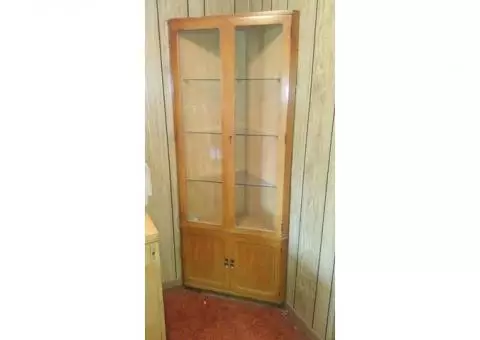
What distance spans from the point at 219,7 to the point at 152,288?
1870mm

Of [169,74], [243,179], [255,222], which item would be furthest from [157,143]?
[255,222]

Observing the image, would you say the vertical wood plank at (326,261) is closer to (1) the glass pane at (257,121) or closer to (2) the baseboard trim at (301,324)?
(2) the baseboard trim at (301,324)

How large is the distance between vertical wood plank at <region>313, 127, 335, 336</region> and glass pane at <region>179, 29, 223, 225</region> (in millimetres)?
829

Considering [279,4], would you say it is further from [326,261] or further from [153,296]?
[153,296]

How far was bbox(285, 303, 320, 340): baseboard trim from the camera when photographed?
208cm

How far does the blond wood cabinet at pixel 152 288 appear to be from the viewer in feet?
5.40

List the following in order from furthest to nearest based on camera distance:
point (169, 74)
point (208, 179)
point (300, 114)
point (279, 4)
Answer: point (208, 179) < point (169, 74) < point (279, 4) < point (300, 114)

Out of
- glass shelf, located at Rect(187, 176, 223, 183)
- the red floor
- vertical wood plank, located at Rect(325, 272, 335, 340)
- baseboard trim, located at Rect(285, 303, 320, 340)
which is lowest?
the red floor

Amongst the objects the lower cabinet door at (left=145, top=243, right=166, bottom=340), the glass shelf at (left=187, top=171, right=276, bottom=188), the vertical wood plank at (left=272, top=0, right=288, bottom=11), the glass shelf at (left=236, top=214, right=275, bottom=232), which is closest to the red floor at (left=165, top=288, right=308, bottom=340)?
the lower cabinet door at (left=145, top=243, right=166, bottom=340)

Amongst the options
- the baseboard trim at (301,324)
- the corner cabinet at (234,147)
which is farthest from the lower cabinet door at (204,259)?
the baseboard trim at (301,324)

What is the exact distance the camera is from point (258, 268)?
7.91ft

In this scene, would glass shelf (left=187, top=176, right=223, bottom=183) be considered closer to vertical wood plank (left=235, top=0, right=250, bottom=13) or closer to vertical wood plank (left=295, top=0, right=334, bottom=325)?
vertical wood plank (left=295, top=0, right=334, bottom=325)

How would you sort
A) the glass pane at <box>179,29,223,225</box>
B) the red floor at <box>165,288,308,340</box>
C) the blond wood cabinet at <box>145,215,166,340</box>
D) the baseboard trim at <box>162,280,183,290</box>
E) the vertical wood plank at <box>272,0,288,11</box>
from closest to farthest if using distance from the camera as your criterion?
the blond wood cabinet at <box>145,215,166,340</box>
the vertical wood plank at <box>272,0,288,11</box>
the red floor at <box>165,288,308,340</box>
the glass pane at <box>179,29,223,225</box>
the baseboard trim at <box>162,280,183,290</box>

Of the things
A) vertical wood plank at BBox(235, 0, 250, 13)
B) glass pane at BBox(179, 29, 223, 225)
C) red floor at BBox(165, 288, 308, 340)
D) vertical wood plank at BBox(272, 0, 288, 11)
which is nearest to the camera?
vertical wood plank at BBox(272, 0, 288, 11)
